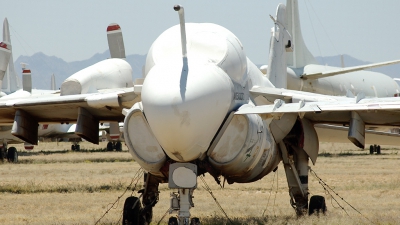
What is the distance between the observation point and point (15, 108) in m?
15.4

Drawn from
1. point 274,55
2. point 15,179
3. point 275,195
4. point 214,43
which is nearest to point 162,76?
point 214,43

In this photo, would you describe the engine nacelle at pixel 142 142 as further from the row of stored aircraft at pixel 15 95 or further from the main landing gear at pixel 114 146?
the main landing gear at pixel 114 146

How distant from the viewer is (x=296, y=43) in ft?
127

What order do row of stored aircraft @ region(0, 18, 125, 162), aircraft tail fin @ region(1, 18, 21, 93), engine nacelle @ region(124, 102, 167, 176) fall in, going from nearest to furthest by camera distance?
engine nacelle @ region(124, 102, 167, 176), row of stored aircraft @ region(0, 18, 125, 162), aircraft tail fin @ region(1, 18, 21, 93)

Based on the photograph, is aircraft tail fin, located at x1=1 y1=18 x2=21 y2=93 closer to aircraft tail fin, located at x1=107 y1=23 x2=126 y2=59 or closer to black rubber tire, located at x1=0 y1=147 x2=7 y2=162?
black rubber tire, located at x1=0 y1=147 x2=7 y2=162

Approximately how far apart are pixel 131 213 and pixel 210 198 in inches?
233

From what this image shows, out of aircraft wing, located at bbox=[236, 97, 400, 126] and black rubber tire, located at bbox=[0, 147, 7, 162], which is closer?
aircraft wing, located at bbox=[236, 97, 400, 126]

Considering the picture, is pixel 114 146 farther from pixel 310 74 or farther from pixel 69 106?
pixel 69 106

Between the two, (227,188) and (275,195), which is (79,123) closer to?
(275,195)

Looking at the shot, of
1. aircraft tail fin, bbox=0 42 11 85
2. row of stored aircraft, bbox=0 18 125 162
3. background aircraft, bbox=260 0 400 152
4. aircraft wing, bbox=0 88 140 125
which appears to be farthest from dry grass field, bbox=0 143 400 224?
background aircraft, bbox=260 0 400 152

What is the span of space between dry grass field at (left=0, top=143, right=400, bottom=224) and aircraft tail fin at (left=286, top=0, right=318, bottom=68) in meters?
8.10

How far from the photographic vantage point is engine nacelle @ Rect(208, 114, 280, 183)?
10.6m

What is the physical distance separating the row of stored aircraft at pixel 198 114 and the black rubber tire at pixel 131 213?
0.02 meters

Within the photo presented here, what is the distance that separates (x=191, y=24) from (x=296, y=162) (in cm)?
389
